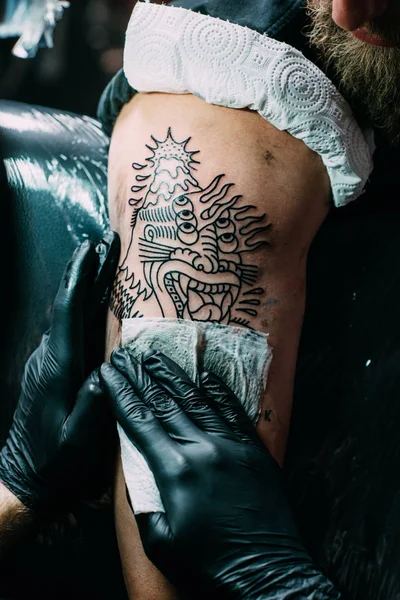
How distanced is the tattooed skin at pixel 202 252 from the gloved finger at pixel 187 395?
74mm

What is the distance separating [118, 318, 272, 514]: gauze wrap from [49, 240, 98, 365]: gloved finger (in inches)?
5.5

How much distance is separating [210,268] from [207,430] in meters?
0.24

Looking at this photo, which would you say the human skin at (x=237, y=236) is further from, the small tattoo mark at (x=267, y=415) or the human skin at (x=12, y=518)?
the human skin at (x=12, y=518)

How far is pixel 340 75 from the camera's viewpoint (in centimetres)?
117

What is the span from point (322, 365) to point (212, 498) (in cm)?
33

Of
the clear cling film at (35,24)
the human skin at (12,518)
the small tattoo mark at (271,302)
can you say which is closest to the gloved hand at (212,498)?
the small tattoo mark at (271,302)

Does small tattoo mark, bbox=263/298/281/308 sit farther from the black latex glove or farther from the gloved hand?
the black latex glove

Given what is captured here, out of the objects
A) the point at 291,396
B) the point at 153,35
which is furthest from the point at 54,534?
the point at 153,35

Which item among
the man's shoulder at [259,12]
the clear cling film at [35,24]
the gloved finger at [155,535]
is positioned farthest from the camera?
the clear cling film at [35,24]

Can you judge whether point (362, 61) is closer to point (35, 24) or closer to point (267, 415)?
point (267, 415)

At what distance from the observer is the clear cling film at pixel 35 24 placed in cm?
172

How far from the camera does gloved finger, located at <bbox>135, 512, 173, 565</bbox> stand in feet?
3.29

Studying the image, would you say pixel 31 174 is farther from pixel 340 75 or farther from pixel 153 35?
pixel 340 75

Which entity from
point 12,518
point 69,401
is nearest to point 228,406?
point 69,401
